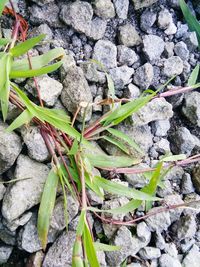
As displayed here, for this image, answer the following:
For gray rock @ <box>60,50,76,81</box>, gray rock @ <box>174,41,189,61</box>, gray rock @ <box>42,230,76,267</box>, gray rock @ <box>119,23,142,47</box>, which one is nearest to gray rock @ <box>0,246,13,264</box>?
gray rock @ <box>42,230,76,267</box>

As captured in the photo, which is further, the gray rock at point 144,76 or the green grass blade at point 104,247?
the gray rock at point 144,76

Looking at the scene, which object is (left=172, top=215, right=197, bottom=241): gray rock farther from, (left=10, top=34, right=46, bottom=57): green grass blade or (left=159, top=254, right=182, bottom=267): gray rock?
(left=10, top=34, right=46, bottom=57): green grass blade

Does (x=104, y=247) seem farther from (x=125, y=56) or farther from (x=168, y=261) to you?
(x=125, y=56)

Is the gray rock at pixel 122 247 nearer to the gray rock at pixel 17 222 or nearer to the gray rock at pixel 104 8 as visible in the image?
the gray rock at pixel 17 222

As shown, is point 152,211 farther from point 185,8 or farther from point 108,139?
point 185,8

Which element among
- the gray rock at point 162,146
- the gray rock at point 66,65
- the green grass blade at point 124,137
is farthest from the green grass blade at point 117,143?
the gray rock at point 66,65

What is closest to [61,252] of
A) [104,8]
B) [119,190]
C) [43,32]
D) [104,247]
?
[104,247]
